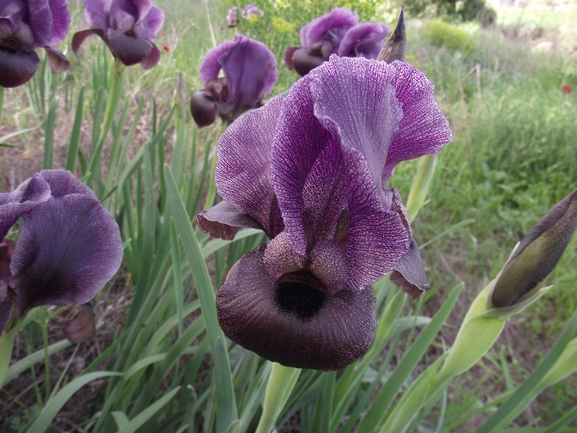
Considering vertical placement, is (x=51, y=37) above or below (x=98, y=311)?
above

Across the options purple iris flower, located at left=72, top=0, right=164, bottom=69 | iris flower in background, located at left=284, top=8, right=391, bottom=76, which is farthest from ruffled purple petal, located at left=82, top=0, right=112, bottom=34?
iris flower in background, located at left=284, top=8, right=391, bottom=76

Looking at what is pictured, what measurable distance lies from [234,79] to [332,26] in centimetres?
77

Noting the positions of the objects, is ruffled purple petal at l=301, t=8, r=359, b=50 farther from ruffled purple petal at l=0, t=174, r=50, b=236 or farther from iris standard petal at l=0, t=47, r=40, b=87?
ruffled purple petal at l=0, t=174, r=50, b=236

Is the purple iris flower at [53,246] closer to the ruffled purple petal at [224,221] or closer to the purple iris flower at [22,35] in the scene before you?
the ruffled purple petal at [224,221]

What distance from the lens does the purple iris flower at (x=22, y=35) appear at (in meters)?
1.30

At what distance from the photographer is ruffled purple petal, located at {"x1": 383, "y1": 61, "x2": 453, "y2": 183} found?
617 mm

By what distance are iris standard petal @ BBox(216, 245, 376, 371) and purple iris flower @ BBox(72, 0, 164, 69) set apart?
1.56 m

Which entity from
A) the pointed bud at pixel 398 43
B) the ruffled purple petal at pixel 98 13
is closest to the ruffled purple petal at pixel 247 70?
the ruffled purple petal at pixel 98 13

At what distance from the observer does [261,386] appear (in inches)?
39.9

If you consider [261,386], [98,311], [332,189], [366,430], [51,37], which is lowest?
[98,311]

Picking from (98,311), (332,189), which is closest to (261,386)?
(332,189)

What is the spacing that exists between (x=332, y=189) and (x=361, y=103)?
0.37 feet

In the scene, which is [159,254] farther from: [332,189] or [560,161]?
[560,161]

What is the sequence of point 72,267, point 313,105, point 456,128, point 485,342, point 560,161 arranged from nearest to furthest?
point 313,105, point 72,267, point 485,342, point 560,161, point 456,128
